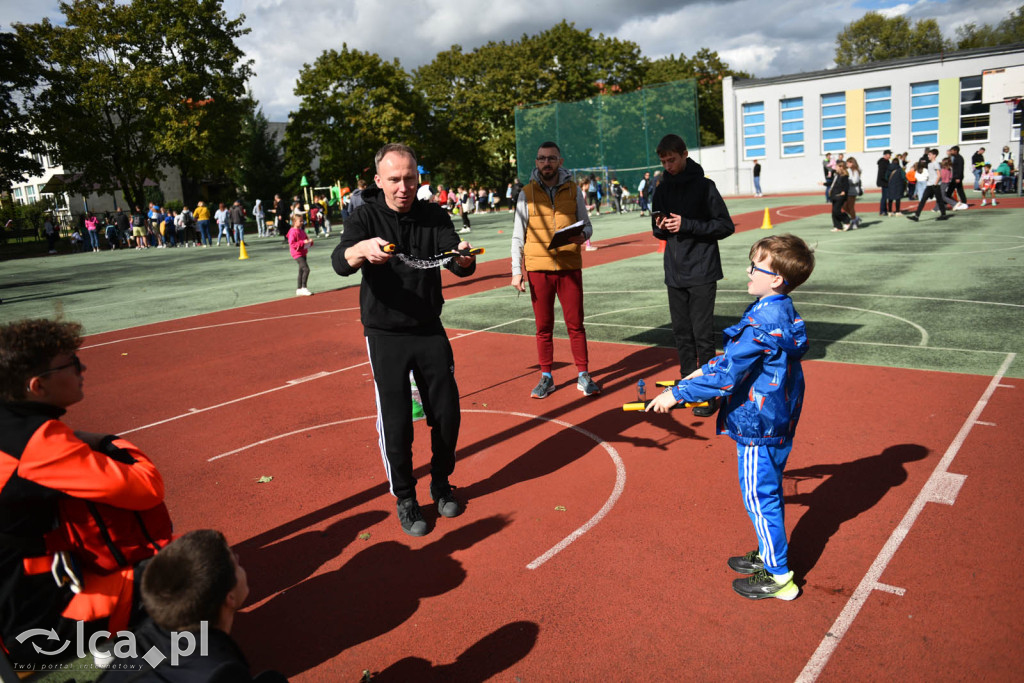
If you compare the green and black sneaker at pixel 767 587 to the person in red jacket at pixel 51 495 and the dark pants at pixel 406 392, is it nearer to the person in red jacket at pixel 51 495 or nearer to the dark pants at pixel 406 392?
the dark pants at pixel 406 392

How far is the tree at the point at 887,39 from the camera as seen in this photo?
78.2 meters

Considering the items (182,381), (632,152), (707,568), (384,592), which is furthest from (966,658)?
(632,152)

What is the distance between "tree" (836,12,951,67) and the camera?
78.2 m

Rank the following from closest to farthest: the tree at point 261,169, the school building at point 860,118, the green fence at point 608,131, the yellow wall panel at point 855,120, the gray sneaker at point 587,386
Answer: the gray sneaker at point 587,386, the school building at point 860,118, the green fence at point 608,131, the yellow wall panel at point 855,120, the tree at point 261,169

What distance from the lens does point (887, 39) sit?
79500 millimetres

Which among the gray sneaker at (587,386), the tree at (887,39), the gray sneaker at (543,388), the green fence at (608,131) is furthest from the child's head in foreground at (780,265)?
the tree at (887,39)

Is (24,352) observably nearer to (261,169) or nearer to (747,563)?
Answer: (747,563)

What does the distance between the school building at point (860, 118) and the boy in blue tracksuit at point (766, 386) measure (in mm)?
42515

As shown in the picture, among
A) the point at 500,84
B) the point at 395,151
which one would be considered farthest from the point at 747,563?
the point at 500,84

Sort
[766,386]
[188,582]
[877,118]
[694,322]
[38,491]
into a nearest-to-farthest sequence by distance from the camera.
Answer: [188,582], [38,491], [766,386], [694,322], [877,118]

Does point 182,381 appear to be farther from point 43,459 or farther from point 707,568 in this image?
point 707,568

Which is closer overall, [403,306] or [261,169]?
[403,306]

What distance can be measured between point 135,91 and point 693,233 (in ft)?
158

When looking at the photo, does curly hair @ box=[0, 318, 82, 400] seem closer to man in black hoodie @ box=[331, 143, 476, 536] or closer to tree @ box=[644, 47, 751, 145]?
man in black hoodie @ box=[331, 143, 476, 536]
